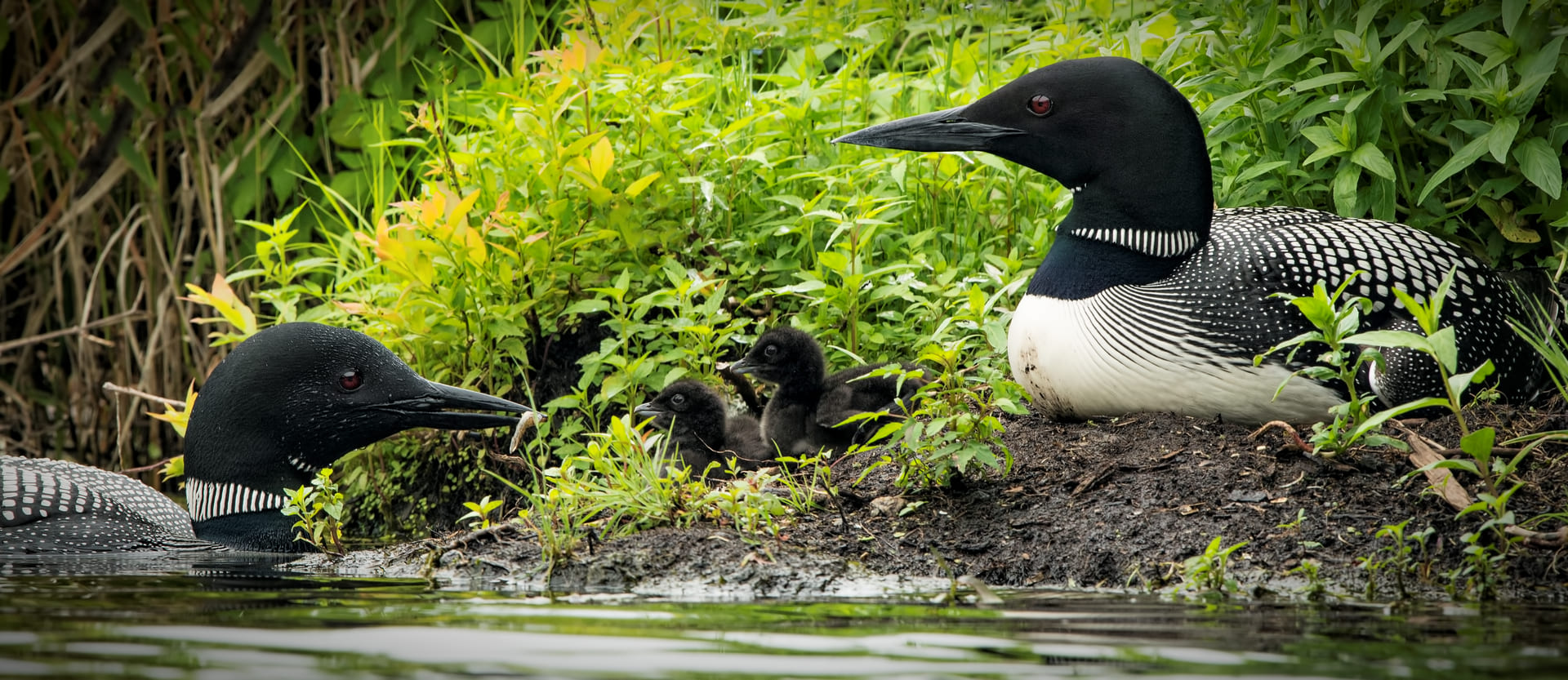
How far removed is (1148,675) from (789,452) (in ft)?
8.75

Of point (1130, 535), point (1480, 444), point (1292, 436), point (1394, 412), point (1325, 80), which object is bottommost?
point (1130, 535)

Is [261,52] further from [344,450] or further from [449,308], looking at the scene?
[344,450]

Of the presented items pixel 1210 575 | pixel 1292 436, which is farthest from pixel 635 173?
pixel 1210 575

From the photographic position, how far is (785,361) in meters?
4.41

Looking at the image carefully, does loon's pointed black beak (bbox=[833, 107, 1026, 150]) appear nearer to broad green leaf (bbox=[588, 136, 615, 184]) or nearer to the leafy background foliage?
the leafy background foliage

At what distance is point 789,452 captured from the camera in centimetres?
449

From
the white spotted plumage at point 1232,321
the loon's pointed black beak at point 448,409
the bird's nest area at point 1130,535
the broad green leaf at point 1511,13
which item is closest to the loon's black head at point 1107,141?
the white spotted plumage at point 1232,321

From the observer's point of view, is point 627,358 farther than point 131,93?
No

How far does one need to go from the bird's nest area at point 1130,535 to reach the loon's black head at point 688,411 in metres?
0.93

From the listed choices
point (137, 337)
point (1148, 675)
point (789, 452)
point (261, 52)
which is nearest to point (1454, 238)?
point (789, 452)

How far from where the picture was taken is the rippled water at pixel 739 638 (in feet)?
6.30

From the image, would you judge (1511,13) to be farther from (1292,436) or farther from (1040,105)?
(1292,436)

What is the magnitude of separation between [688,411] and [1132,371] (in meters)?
1.46

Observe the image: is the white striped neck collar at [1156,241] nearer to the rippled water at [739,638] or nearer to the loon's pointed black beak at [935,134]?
the loon's pointed black beak at [935,134]
